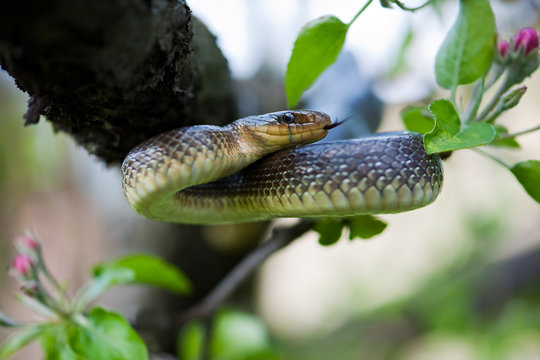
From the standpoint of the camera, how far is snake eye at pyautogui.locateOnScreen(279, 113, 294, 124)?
1.41m

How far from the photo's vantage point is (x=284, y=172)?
1226 millimetres

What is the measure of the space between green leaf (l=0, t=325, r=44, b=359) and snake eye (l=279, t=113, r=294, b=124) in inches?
44.8

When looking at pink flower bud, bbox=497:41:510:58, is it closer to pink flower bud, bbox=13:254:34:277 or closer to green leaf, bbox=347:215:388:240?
green leaf, bbox=347:215:388:240

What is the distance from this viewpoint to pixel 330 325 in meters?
5.03

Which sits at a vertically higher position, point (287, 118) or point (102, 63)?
point (102, 63)

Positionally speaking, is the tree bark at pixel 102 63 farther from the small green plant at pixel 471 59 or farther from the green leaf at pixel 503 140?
the green leaf at pixel 503 140

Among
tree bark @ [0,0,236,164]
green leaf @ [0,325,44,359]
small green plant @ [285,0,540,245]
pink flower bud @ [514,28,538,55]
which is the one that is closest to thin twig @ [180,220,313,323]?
small green plant @ [285,0,540,245]

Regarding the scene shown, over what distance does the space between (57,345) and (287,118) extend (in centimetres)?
111

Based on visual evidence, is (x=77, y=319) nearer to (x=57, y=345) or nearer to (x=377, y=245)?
(x=57, y=345)

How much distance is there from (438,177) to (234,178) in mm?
665

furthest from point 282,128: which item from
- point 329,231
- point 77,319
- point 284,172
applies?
point 77,319

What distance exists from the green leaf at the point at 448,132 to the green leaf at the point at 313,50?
0.35m

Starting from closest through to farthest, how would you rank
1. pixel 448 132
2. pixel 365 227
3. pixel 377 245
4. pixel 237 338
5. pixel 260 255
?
pixel 448 132, pixel 365 227, pixel 260 255, pixel 237 338, pixel 377 245

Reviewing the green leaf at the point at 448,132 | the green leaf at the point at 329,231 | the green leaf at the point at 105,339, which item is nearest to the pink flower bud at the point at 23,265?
the green leaf at the point at 105,339
